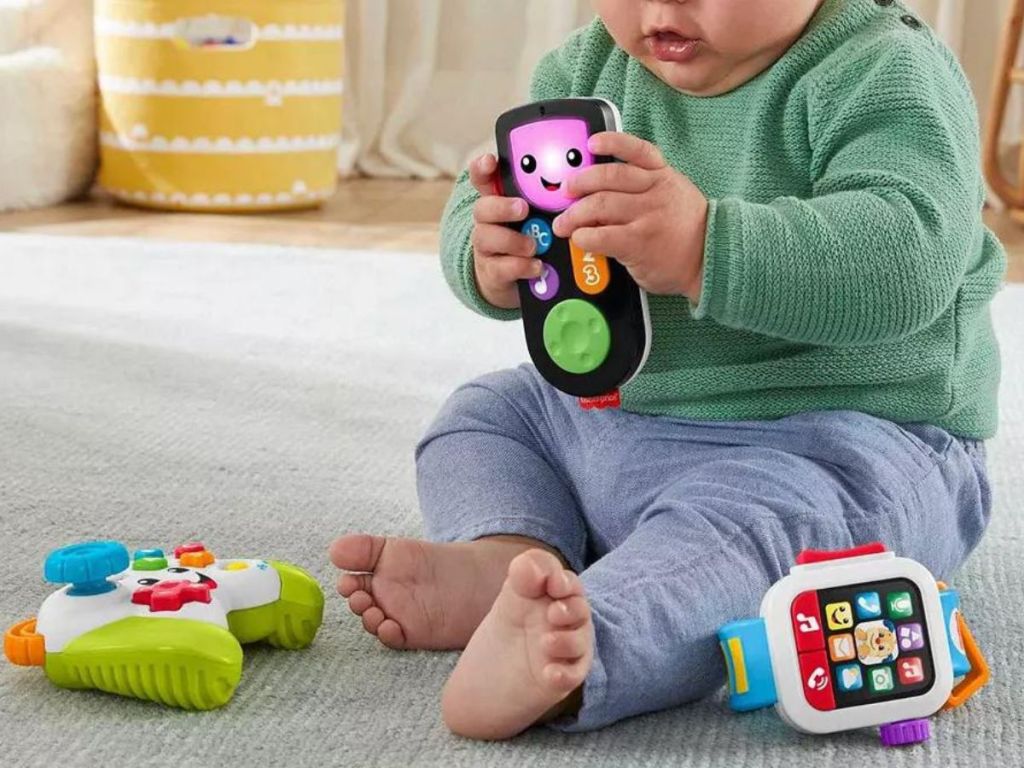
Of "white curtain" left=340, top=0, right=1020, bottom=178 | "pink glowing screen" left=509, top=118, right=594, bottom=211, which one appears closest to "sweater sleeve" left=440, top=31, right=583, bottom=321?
"pink glowing screen" left=509, top=118, right=594, bottom=211

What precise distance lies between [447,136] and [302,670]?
2029mm

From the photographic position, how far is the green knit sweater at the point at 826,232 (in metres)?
0.70

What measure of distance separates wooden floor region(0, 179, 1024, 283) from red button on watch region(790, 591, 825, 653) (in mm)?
1280

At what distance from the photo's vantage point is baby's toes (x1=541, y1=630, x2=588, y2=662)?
0.59 meters

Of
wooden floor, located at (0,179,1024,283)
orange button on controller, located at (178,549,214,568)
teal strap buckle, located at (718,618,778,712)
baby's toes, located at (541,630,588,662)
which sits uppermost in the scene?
baby's toes, located at (541,630,588,662)

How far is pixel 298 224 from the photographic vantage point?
216 cm

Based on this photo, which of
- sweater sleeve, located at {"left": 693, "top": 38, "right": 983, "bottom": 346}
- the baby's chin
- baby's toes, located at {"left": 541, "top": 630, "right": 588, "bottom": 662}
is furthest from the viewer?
the baby's chin

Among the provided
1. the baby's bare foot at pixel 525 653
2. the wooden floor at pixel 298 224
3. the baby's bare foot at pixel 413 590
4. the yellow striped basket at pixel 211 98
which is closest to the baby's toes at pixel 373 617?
the baby's bare foot at pixel 413 590

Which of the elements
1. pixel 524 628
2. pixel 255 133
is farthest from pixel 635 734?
pixel 255 133

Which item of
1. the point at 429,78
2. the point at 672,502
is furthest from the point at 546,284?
the point at 429,78

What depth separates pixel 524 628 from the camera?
60 cm

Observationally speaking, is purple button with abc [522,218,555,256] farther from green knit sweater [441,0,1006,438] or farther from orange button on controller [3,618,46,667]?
orange button on controller [3,618,46,667]

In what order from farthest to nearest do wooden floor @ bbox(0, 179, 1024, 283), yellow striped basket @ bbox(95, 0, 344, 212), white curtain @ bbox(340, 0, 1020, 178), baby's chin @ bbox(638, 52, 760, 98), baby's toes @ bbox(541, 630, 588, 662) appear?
white curtain @ bbox(340, 0, 1020, 178) → yellow striped basket @ bbox(95, 0, 344, 212) → wooden floor @ bbox(0, 179, 1024, 283) → baby's chin @ bbox(638, 52, 760, 98) → baby's toes @ bbox(541, 630, 588, 662)

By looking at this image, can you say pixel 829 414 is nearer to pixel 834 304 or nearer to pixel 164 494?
pixel 834 304
